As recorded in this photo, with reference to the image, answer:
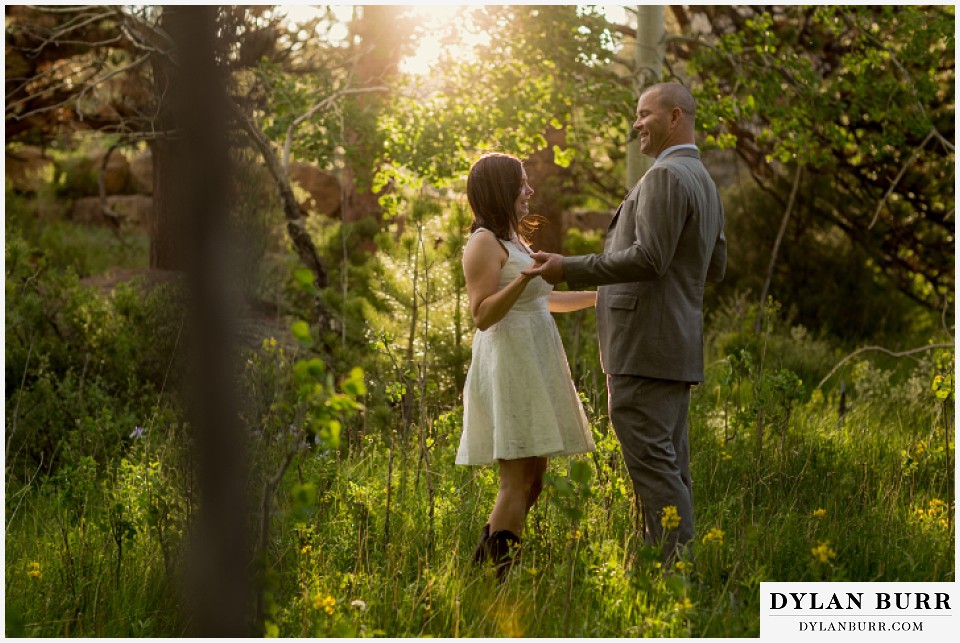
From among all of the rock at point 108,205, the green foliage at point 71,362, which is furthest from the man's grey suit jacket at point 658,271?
the rock at point 108,205

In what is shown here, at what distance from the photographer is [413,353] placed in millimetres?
5723

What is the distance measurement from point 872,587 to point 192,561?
102 inches

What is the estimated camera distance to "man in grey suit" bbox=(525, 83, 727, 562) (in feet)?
10.4

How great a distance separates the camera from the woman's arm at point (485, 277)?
3215mm

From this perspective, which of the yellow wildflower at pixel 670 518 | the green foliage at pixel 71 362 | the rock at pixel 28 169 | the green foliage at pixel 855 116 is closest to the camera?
the yellow wildflower at pixel 670 518

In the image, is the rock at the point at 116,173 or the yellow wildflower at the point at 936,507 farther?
the rock at the point at 116,173

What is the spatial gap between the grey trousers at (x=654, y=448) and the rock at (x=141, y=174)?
15001mm

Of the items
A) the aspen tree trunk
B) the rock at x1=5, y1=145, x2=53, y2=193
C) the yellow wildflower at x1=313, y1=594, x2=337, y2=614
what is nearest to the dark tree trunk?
the yellow wildflower at x1=313, y1=594, x2=337, y2=614

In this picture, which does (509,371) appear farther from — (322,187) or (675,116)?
(322,187)

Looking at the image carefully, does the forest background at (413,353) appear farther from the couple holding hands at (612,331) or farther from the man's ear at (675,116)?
the man's ear at (675,116)

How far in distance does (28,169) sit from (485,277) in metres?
14.7

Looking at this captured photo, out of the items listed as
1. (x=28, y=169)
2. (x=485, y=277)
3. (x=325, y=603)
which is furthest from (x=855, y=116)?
(x=28, y=169)

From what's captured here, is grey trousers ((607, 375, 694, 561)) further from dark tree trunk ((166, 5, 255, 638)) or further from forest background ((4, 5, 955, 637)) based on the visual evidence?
dark tree trunk ((166, 5, 255, 638))

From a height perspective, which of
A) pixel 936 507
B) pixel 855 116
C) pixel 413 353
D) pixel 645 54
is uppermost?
pixel 645 54
